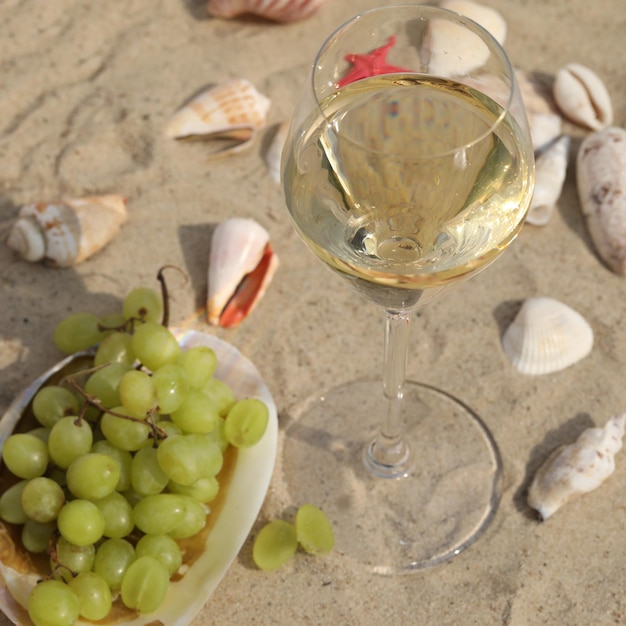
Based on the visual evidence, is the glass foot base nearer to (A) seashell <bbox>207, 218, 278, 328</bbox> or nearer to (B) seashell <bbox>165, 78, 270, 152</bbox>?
(A) seashell <bbox>207, 218, 278, 328</bbox>

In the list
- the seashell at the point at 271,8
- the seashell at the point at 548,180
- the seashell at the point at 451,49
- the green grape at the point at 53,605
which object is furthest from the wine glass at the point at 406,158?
the seashell at the point at 271,8

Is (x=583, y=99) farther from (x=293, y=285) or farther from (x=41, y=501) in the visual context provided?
(x=41, y=501)

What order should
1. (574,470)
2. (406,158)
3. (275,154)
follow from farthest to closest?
(275,154)
(574,470)
(406,158)

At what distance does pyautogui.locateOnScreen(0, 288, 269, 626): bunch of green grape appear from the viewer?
3.84 ft

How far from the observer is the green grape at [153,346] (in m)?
Answer: 1.33

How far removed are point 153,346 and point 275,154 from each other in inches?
29.1

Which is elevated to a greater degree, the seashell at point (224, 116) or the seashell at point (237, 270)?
the seashell at point (224, 116)

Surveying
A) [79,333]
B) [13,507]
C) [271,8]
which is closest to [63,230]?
[79,333]

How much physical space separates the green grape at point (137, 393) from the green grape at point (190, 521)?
0.15m

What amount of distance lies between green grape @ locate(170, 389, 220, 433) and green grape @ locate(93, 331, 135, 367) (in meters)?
0.15

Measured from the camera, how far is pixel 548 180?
71.3 inches

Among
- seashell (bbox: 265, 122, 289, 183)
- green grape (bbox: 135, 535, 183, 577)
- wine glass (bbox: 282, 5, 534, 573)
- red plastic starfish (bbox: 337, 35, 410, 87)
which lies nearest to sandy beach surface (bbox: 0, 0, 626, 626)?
seashell (bbox: 265, 122, 289, 183)

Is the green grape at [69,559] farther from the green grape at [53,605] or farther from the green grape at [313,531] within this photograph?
the green grape at [313,531]

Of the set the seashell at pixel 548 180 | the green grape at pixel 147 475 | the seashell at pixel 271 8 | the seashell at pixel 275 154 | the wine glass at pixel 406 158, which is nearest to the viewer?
the wine glass at pixel 406 158
